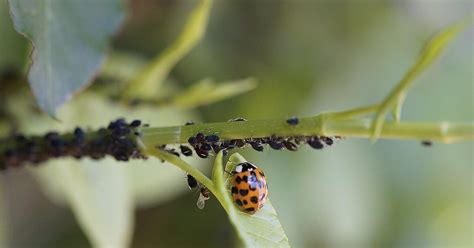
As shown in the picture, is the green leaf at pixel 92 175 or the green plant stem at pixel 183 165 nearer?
the green plant stem at pixel 183 165

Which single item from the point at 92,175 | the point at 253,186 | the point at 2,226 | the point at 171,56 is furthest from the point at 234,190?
the point at 2,226

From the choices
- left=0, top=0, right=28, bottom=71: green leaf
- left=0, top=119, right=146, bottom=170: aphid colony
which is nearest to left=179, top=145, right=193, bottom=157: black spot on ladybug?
left=0, top=119, right=146, bottom=170: aphid colony

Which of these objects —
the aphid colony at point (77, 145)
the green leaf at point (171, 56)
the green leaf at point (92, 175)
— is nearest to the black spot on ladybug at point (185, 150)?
the aphid colony at point (77, 145)

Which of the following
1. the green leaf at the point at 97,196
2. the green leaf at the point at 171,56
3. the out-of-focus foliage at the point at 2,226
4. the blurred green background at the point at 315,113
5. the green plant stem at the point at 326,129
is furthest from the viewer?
the blurred green background at the point at 315,113

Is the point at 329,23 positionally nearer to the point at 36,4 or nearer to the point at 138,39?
the point at 138,39

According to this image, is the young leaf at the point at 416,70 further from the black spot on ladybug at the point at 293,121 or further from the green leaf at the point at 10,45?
the green leaf at the point at 10,45

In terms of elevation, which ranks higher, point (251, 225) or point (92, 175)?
point (92, 175)

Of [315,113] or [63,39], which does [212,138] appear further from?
[315,113]
